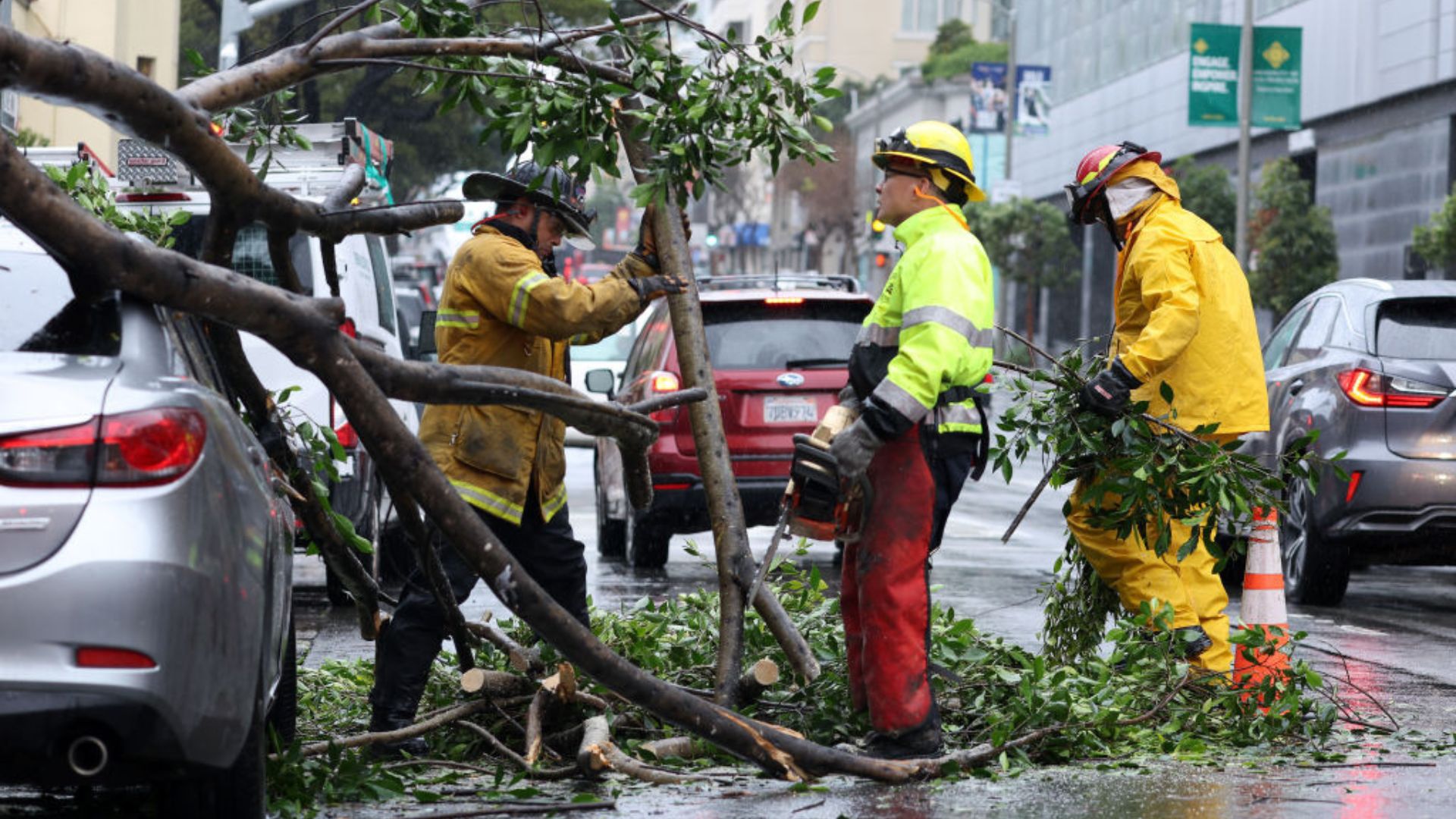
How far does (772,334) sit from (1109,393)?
545cm

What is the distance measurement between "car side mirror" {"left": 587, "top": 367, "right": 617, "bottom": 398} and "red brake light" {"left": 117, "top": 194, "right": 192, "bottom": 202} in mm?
2624

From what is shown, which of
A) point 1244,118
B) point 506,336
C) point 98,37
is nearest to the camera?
point 506,336

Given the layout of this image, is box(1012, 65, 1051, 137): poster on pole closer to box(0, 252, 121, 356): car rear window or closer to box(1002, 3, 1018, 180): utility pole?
box(1002, 3, 1018, 180): utility pole

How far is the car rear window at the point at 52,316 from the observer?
179 inches

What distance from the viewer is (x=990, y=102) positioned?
58.3 metres

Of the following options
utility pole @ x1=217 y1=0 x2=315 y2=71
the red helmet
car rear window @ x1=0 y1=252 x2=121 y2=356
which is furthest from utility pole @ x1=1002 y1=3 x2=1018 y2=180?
car rear window @ x1=0 y1=252 x2=121 y2=356

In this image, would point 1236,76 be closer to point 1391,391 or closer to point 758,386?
point 758,386

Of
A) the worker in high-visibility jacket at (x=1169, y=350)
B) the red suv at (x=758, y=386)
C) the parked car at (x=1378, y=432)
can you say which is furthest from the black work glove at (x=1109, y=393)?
A: the red suv at (x=758, y=386)

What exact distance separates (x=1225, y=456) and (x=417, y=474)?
2.92 metres

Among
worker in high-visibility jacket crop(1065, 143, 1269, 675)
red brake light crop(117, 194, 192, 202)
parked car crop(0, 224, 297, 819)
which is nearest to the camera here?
parked car crop(0, 224, 297, 819)

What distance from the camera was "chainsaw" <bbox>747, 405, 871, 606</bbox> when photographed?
6.07m

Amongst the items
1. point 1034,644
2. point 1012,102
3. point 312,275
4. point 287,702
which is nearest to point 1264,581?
point 1034,644

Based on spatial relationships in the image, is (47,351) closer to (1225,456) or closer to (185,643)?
(185,643)

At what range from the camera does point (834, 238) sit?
3846 inches
